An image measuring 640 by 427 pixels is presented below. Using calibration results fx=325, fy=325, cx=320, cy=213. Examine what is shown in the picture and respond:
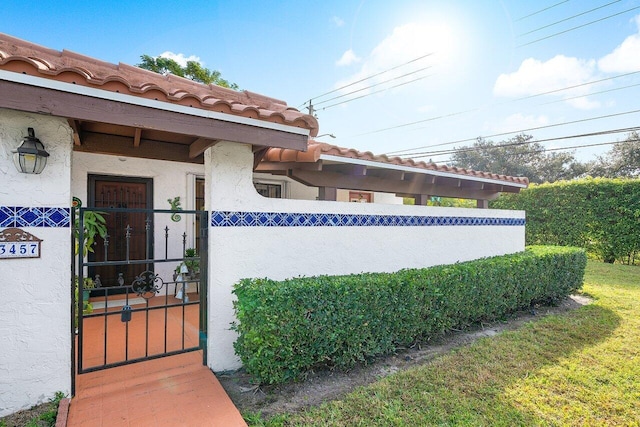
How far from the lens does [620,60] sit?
15.0 m

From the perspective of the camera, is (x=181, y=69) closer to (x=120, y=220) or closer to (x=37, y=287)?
(x=120, y=220)

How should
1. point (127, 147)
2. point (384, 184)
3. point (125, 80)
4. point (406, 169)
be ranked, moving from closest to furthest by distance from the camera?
1. point (125, 80)
2. point (127, 147)
3. point (406, 169)
4. point (384, 184)

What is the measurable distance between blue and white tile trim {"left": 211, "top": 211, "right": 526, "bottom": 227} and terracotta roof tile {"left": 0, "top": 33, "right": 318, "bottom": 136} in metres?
1.21

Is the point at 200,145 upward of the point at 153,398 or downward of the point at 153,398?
upward

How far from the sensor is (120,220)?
695 cm

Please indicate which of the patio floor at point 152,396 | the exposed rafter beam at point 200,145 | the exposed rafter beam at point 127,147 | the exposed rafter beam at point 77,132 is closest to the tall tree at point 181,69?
the exposed rafter beam at point 127,147

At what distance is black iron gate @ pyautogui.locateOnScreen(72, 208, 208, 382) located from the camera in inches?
135

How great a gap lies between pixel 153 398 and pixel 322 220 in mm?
2943

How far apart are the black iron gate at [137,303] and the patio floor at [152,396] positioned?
15 cm

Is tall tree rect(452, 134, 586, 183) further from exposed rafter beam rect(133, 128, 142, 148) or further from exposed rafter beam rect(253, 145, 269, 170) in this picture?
exposed rafter beam rect(133, 128, 142, 148)

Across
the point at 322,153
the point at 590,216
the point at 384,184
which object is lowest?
the point at 590,216

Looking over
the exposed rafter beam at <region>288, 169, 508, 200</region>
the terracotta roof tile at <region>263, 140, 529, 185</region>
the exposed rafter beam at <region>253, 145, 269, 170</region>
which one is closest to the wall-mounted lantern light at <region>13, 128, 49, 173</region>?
the exposed rafter beam at <region>253, 145, 269, 170</region>

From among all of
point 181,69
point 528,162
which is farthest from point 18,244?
point 528,162

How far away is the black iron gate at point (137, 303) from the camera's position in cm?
343
